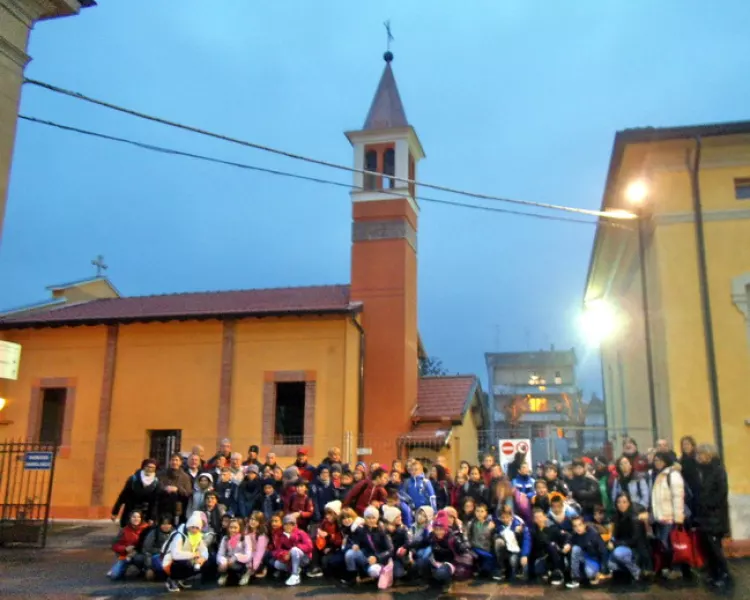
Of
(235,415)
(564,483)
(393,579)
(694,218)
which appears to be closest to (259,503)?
(393,579)

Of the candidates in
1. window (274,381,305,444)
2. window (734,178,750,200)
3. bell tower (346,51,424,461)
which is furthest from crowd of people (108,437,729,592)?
bell tower (346,51,424,461)

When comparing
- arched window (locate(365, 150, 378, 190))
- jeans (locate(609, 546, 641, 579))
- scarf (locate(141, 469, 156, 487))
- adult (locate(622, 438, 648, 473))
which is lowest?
jeans (locate(609, 546, 641, 579))

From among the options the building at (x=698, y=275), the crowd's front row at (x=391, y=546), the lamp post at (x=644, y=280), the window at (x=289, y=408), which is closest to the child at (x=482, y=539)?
the crowd's front row at (x=391, y=546)

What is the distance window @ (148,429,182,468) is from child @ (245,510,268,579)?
9.42m

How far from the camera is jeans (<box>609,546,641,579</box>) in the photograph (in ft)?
32.0

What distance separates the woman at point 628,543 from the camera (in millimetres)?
9758

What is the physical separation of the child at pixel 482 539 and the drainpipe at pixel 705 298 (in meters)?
4.39

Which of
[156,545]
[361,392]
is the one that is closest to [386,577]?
[156,545]

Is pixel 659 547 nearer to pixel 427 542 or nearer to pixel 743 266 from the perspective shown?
pixel 427 542

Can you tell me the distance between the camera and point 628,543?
9.91 meters

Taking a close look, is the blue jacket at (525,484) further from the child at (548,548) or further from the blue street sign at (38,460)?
the blue street sign at (38,460)

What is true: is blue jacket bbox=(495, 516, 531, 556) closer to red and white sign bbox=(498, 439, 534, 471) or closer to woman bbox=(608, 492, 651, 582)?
woman bbox=(608, 492, 651, 582)

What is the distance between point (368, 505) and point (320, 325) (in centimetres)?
879

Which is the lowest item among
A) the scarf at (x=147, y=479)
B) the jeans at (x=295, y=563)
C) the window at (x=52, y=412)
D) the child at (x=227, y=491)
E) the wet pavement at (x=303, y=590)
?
the wet pavement at (x=303, y=590)
